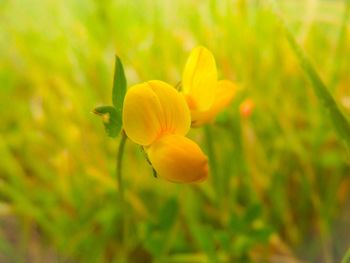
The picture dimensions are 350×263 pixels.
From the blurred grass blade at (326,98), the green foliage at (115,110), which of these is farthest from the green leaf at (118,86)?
the blurred grass blade at (326,98)

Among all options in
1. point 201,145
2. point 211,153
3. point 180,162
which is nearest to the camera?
point 180,162

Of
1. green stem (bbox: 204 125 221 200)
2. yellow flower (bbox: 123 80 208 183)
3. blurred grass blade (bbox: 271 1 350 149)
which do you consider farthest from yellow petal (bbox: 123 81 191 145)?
green stem (bbox: 204 125 221 200)

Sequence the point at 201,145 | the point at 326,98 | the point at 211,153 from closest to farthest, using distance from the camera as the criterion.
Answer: the point at 326,98, the point at 211,153, the point at 201,145

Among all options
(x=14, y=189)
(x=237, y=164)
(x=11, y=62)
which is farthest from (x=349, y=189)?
(x=11, y=62)

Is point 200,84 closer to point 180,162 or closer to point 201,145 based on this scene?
point 180,162

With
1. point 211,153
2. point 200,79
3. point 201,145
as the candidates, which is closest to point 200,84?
point 200,79

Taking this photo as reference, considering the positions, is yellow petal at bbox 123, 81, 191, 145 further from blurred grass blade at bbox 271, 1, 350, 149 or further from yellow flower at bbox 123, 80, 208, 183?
blurred grass blade at bbox 271, 1, 350, 149

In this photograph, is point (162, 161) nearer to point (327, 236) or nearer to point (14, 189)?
point (327, 236)
